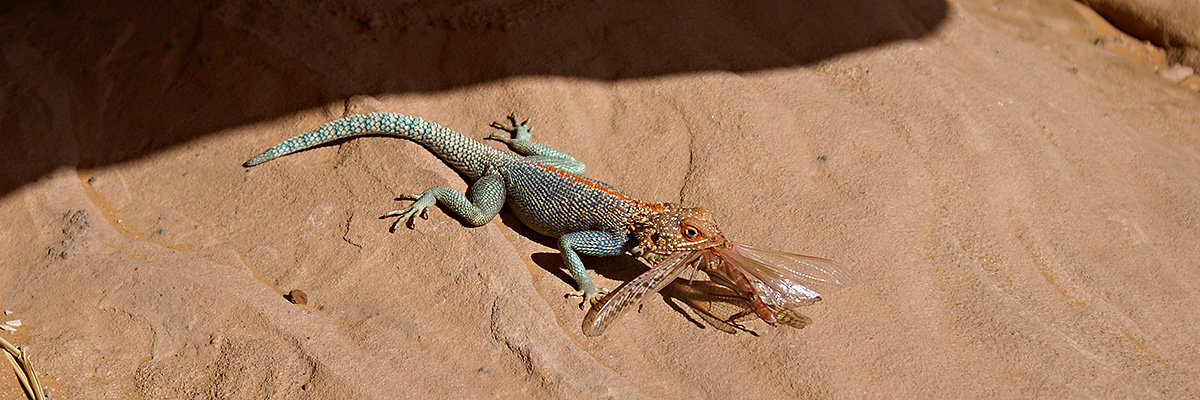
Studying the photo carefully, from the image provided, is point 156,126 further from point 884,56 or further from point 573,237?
point 884,56

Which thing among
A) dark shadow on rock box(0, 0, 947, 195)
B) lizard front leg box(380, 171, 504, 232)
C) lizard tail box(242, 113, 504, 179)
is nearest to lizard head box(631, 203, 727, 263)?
lizard front leg box(380, 171, 504, 232)

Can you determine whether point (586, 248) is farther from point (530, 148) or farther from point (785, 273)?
point (785, 273)

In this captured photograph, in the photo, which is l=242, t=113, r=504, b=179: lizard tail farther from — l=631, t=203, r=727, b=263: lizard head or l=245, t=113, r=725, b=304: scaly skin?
l=631, t=203, r=727, b=263: lizard head

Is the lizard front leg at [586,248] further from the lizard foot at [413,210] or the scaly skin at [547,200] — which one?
the lizard foot at [413,210]

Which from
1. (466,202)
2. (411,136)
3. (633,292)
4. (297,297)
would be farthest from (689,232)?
(297,297)

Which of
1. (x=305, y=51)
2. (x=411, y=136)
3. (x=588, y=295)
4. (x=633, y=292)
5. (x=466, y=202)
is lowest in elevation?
(x=588, y=295)
